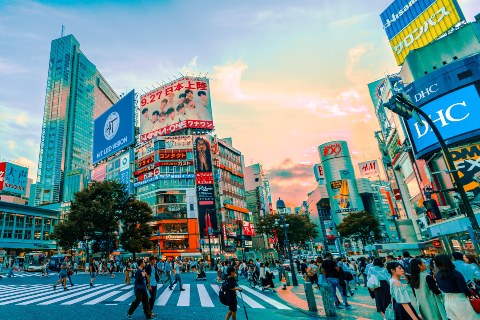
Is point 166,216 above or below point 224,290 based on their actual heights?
above

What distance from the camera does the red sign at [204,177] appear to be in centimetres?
6069

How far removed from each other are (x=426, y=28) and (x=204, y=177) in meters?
44.8

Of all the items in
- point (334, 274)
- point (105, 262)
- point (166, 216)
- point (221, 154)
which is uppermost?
point (221, 154)

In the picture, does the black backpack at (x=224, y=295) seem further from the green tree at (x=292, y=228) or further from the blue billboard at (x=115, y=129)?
the blue billboard at (x=115, y=129)

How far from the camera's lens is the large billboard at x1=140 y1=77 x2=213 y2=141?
6681cm

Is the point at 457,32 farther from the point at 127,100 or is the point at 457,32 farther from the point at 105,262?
the point at 127,100

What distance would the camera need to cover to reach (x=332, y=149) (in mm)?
106250

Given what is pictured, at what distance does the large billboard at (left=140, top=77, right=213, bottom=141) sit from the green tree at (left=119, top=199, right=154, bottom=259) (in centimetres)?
3129

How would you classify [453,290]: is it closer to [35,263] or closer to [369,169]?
[35,263]

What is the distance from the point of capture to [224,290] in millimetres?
7500

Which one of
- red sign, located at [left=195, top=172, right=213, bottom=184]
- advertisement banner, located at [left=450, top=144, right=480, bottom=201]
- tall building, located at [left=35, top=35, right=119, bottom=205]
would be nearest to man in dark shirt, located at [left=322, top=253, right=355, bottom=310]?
advertisement banner, located at [left=450, top=144, right=480, bottom=201]

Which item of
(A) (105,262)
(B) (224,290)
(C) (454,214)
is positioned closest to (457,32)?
(C) (454,214)

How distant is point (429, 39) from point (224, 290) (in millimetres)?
46747

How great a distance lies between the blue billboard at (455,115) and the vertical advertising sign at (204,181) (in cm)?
3863
